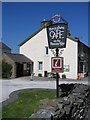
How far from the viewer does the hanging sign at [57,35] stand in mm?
12320

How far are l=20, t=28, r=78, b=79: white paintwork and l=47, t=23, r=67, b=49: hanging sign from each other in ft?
97.4

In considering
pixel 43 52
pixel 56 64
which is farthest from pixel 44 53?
pixel 56 64

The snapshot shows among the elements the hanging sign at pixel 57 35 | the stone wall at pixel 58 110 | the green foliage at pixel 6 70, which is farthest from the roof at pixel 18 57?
the stone wall at pixel 58 110

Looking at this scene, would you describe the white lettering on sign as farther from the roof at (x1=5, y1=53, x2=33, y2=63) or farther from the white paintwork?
the white paintwork

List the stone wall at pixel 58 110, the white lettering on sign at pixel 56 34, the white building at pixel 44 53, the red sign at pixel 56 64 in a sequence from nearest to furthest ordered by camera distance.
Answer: the stone wall at pixel 58 110, the red sign at pixel 56 64, the white lettering on sign at pixel 56 34, the white building at pixel 44 53

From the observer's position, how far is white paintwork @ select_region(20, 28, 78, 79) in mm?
42188

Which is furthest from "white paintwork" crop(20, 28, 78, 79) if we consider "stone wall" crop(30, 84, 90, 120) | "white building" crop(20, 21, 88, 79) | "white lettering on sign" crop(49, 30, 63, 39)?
"stone wall" crop(30, 84, 90, 120)

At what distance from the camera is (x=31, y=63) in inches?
1761

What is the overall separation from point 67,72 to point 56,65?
30.6 m

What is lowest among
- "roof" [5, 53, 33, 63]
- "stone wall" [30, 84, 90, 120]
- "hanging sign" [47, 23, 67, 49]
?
"stone wall" [30, 84, 90, 120]

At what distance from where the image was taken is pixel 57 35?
12.4 m

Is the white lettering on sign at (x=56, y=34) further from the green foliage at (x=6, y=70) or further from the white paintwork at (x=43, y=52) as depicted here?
the white paintwork at (x=43, y=52)

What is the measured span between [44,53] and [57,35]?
104 ft

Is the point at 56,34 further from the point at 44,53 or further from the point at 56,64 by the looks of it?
the point at 44,53
